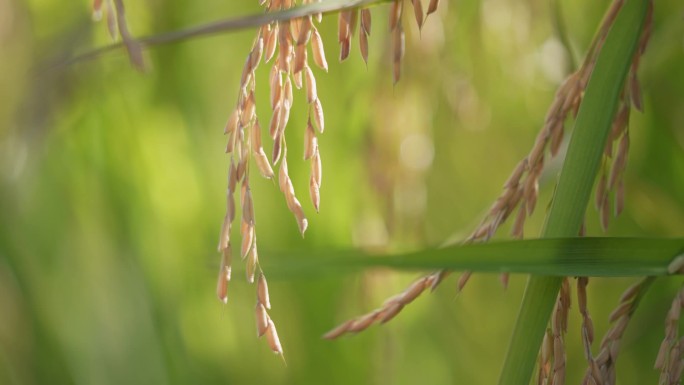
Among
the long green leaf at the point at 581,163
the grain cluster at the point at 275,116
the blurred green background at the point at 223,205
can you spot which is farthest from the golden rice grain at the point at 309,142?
the blurred green background at the point at 223,205

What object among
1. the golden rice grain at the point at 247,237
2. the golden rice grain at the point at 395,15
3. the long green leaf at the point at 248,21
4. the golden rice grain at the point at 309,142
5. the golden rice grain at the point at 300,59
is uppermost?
the long green leaf at the point at 248,21

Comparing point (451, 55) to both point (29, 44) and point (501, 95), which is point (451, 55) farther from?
point (29, 44)

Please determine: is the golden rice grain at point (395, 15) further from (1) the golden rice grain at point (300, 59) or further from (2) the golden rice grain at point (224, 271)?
(2) the golden rice grain at point (224, 271)

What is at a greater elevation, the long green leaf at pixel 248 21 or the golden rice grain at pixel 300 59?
the long green leaf at pixel 248 21

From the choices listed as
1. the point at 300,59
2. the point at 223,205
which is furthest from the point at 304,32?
the point at 223,205

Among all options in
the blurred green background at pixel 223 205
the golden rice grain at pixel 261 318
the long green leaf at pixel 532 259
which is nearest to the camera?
the long green leaf at pixel 532 259

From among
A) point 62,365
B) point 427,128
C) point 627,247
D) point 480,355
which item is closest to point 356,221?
point 427,128

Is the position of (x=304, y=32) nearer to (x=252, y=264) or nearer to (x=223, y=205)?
(x=252, y=264)
